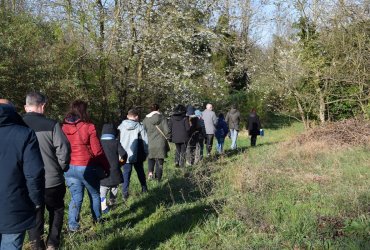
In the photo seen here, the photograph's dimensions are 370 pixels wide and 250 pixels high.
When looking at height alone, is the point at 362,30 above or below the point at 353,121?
above

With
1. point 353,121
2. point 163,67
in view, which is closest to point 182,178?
point 353,121

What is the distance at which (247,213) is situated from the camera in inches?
249

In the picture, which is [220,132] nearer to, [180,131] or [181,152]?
[181,152]

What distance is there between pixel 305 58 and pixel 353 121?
22.2 ft

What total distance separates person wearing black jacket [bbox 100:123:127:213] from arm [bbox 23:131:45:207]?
3.49 meters

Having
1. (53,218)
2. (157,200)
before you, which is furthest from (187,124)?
(53,218)

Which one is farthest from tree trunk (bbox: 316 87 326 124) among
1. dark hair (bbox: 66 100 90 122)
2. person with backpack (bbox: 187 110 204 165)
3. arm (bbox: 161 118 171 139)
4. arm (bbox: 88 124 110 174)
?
dark hair (bbox: 66 100 90 122)

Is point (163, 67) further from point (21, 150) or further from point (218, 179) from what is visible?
point (21, 150)

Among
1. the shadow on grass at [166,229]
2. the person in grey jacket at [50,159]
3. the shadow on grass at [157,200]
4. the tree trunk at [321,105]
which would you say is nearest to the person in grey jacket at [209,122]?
the shadow on grass at [157,200]

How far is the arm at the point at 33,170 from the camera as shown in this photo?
3865mm

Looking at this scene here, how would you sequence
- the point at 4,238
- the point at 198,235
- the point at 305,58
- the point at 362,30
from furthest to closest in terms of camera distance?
the point at 305,58 → the point at 362,30 → the point at 198,235 → the point at 4,238

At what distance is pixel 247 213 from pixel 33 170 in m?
3.39

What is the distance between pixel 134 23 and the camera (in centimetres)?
1833

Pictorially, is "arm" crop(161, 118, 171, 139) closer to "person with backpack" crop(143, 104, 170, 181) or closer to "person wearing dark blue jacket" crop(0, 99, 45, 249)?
"person with backpack" crop(143, 104, 170, 181)
